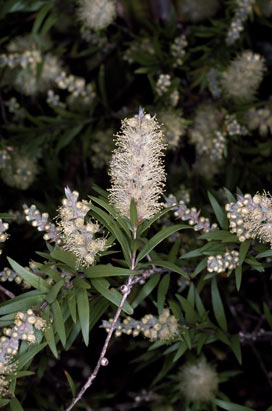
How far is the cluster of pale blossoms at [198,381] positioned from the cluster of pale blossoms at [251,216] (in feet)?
3.01

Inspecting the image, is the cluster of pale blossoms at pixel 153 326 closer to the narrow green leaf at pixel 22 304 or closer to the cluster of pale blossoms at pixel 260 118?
the narrow green leaf at pixel 22 304

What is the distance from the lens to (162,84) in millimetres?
2311

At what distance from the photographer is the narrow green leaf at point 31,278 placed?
4.51 ft

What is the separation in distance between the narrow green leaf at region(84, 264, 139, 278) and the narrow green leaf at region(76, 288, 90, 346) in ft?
0.21

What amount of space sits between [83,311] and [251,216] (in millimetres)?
635

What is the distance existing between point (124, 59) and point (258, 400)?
2263 mm

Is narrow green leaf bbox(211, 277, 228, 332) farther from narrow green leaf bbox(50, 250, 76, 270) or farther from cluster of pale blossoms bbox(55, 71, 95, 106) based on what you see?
cluster of pale blossoms bbox(55, 71, 95, 106)

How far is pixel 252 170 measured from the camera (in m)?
2.49

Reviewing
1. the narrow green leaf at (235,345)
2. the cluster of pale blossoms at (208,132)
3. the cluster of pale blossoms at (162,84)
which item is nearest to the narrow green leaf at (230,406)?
the narrow green leaf at (235,345)

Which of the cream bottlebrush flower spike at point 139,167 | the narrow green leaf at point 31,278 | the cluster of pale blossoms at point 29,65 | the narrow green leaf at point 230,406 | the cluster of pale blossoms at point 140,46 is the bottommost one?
the narrow green leaf at point 230,406

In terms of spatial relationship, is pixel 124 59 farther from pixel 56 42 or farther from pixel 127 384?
pixel 127 384

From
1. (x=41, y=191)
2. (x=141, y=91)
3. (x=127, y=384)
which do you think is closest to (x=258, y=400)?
(x=127, y=384)

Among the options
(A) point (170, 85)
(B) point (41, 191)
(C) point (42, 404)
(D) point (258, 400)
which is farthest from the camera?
(B) point (41, 191)

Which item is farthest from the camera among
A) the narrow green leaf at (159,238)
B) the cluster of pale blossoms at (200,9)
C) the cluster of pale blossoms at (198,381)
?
the cluster of pale blossoms at (200,9)
